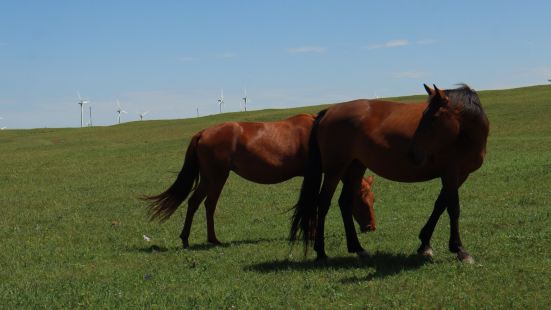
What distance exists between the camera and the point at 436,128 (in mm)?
8164

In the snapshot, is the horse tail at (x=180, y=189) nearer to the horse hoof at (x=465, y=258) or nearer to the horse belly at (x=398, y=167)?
the horse belly at (x=398, y=167)

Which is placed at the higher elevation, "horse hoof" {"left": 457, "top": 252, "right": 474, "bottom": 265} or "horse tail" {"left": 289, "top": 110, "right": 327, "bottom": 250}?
"horse tail" {"left": 289, "top": 110, "right": 327, "bottom": 250}

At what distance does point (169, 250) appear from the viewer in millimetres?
11000

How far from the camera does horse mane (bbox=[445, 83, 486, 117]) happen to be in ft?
26.8

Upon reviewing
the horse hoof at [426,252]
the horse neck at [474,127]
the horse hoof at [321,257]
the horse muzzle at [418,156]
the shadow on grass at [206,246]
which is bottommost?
the shadow on grass at [206,246]

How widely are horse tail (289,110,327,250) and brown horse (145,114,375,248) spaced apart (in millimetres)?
1901

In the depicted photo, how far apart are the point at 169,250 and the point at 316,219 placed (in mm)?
2829

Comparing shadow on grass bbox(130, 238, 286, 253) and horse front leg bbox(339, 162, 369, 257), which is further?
shadow on grass bbox(130, 238, 286, 253)

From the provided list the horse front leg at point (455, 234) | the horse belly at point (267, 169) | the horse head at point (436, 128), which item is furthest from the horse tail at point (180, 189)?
the horse front leg at point (455, 234)

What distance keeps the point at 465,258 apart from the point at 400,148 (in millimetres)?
1657

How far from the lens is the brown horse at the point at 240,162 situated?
11.7 metres

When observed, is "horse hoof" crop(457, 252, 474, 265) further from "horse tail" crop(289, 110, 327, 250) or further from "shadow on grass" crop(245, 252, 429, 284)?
"horse tail" crop(289, 110, 327, 250)

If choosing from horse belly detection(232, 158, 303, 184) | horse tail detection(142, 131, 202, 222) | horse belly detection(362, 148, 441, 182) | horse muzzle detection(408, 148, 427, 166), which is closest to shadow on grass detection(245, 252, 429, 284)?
horse belly detection(362, 148, 441, 182)

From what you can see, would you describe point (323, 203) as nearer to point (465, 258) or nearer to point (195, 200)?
point (465, 258)
